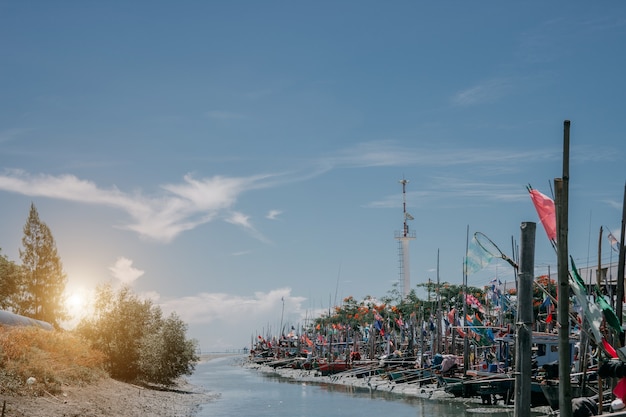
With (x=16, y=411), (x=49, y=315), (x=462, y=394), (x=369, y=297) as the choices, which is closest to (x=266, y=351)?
(x=369, y=297)

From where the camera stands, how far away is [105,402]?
35.8 meters

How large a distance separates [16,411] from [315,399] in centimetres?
3223

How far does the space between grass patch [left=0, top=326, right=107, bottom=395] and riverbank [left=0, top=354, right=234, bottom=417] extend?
599 millimetres

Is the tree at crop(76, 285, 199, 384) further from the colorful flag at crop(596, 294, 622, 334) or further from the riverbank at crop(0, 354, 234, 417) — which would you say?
the colorful flag at crop(596, 294, 622, 334)

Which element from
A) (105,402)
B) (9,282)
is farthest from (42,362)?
(9,282)

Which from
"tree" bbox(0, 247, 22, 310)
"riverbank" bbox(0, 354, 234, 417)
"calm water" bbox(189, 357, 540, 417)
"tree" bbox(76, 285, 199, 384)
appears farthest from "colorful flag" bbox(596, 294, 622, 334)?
"tree" bbox(0, 247, 22, 310)

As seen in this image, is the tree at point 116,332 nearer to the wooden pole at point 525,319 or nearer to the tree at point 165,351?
the tree at point 165,351

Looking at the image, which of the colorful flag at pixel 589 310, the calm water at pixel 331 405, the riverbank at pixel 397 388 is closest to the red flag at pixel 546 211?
the colorful flag at pixel 589 310

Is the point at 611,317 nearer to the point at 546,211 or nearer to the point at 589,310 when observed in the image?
the point at 589,310

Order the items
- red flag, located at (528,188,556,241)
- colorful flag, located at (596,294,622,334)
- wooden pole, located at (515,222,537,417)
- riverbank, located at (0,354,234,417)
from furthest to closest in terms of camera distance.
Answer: riverbank, located at (0,354,234,417) → colorful flag, located at (596,294,622,334) → red flag, located at (528,188,556,241) → wooden pole, located at (515,222,537,417)

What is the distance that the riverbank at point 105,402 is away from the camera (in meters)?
27.8

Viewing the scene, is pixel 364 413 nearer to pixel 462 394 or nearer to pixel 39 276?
pixel 462 394

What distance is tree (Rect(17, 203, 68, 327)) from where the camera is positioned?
72.0 meters

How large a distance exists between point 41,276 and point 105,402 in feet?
135
